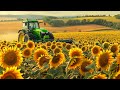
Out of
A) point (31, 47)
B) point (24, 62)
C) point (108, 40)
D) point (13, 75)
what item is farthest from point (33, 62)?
point (108, 40)

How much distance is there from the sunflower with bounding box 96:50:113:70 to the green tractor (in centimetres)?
101

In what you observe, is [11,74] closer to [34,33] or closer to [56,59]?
[56,59]

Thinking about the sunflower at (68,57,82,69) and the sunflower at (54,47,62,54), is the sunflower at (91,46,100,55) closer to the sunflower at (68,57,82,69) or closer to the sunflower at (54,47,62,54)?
the sunflower at (54,47,62,54)

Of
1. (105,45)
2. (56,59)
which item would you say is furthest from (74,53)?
(105,45)

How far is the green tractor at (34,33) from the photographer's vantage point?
3.90 metres

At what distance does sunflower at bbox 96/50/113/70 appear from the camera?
290 centimetres

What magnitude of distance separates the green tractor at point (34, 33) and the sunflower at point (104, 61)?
1015 mm

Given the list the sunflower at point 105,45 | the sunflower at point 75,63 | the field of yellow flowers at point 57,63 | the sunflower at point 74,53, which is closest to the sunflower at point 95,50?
the field of yellow flowers at point 57,63

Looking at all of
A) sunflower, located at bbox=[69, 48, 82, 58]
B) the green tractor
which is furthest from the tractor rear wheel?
sunflower, located at bbox=[69, 48, 82, 58]

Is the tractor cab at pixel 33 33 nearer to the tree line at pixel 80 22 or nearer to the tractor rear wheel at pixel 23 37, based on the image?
the tractor rear wheel at pixel 23 37

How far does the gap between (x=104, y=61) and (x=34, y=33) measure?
54.7 inches

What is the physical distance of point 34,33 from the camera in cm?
410
